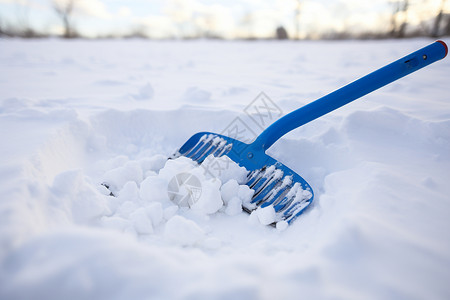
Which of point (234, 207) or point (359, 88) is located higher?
point (359, 88)

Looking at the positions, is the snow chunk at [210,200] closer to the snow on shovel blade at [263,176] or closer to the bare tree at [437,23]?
the snow on shovel blade at [263,176]

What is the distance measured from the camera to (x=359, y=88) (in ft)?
3.79

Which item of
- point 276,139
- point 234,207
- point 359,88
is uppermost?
point 359,88

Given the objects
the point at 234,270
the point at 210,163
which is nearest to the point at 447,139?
the point at 210,163

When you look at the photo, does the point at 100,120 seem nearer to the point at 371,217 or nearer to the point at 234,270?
the point at 234,270

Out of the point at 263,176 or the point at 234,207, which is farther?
the point at 263,176

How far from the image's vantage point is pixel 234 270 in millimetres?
649

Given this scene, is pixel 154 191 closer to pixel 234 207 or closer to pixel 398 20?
pixel 234 207

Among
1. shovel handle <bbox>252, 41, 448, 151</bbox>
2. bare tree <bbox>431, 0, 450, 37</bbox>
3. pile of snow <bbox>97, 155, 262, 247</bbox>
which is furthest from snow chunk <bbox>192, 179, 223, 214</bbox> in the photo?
bare tree <bbox>431, 0, 450, 37</bbox>

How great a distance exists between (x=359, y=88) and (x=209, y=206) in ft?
2.75

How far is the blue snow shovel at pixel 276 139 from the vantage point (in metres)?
1.09

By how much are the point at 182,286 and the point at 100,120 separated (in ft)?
4.58

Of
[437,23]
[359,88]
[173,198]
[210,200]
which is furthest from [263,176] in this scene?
[437,23]

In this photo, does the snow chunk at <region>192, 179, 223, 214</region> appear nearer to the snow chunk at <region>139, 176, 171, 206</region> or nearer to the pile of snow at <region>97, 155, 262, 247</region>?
the pile of snow at <region>97, 155, 262, 247</region>
